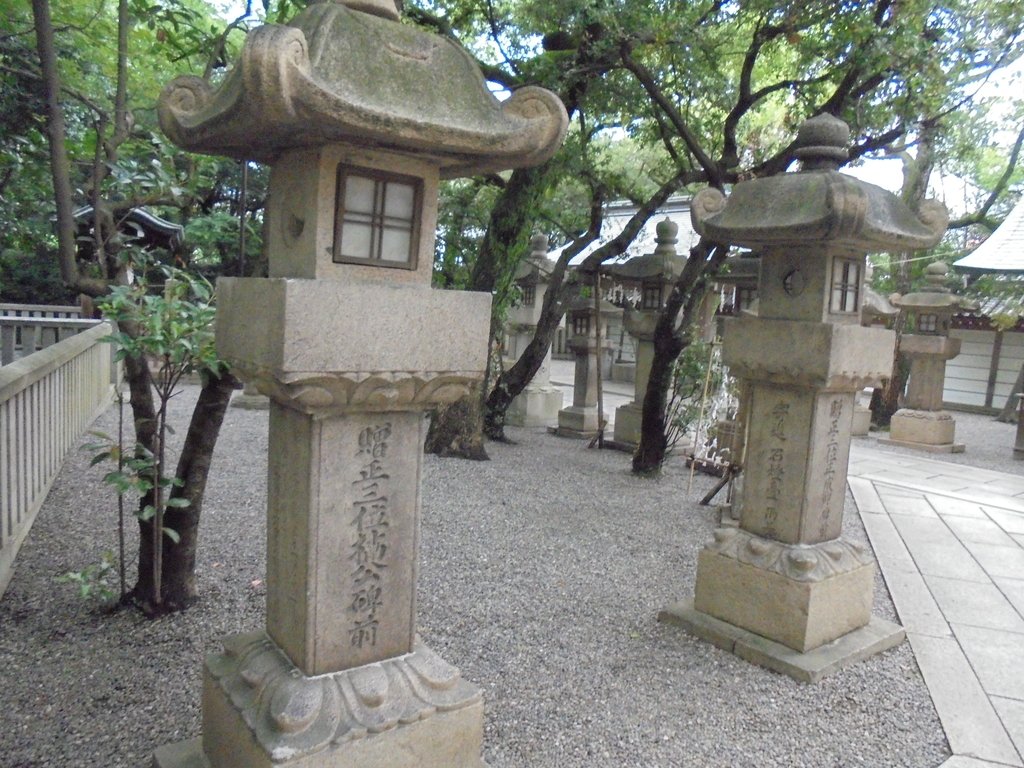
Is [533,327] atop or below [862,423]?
atop

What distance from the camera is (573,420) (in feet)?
37.2

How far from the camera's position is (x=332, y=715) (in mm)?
2414

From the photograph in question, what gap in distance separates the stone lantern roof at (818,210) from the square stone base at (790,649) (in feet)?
7.16

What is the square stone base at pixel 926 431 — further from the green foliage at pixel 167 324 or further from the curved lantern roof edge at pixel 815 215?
the green foliage at pixel 167 324

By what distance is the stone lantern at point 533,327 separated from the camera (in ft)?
39.3

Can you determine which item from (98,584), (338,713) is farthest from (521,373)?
(338,713)

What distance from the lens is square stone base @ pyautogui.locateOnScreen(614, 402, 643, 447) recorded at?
34.5 ft

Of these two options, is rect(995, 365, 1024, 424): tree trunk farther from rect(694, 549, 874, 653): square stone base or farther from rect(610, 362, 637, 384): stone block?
rect(694, 549, 874, 653): square stone base

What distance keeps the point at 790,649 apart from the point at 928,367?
9.91 metres

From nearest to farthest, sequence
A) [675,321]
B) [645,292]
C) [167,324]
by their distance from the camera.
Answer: [167,324], [675,321], [645,292]

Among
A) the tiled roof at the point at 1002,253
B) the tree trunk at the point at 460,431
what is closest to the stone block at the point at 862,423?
the tiled roof at the point at 1002,253

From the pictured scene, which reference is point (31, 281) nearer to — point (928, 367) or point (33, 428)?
point (33, 428)

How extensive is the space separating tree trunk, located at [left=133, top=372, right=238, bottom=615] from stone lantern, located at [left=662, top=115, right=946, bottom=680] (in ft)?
9.02

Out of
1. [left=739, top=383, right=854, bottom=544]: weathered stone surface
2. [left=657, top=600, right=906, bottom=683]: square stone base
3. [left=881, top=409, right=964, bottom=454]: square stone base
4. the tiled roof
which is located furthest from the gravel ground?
[left=881, top=409, right=964, bottom=454]: square stone base
